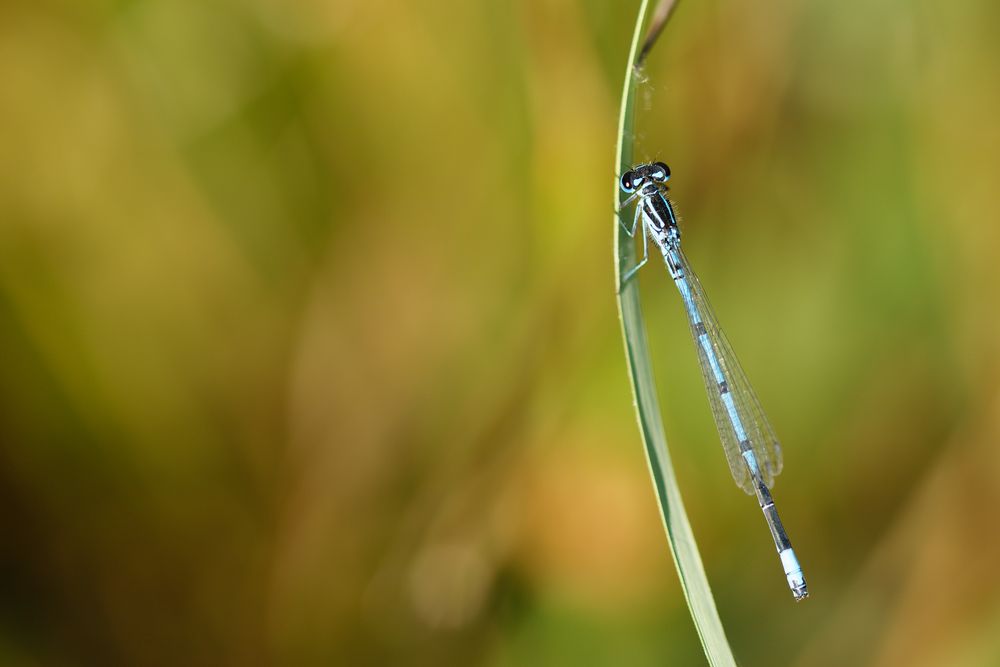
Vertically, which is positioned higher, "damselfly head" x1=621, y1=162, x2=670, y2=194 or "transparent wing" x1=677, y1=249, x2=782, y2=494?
"damselfly head" x1=621, y1=162, x2=670, y2=194

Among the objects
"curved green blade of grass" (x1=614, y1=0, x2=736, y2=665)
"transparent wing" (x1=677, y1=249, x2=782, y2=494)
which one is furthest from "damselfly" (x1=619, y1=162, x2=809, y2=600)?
"curved green blade of grass" (x1=614, y1=0, x2=736, y2=665)

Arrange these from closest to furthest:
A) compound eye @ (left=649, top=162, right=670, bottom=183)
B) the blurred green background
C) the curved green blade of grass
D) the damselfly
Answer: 1. the curved green blade of grass
2. the blurred green background
3. the damselfly
4. compound eye @ (left=649, top=162, right=670, bottom=183)

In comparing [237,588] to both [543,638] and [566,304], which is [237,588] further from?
[566,304]

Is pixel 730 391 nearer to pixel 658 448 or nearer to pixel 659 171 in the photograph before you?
pixel 659 171

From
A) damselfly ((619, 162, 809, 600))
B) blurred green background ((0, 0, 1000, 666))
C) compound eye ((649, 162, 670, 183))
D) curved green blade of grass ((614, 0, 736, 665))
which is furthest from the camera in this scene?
compound eye ((649, 162, 670, 183))

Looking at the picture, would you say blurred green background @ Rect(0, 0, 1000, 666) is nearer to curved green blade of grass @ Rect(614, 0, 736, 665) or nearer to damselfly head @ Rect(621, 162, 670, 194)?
damselfly head @ Rect(621, 162, 670, 194)

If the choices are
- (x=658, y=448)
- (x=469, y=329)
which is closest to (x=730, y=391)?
(x=469, y=329)
